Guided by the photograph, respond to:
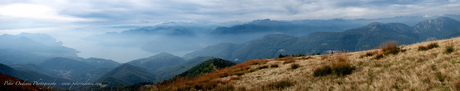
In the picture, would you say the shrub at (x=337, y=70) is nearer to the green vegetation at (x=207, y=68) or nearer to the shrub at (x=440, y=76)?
the shrub at (x=440, y=76)

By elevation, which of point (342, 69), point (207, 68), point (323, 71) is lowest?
point (207, 68)

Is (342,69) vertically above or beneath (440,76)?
beneath

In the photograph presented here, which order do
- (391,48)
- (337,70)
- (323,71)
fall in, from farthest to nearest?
(391,48)
(323,71)
(337,70)

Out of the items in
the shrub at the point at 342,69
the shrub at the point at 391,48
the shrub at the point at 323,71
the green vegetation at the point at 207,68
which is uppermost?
the shrub at the point at 391,48

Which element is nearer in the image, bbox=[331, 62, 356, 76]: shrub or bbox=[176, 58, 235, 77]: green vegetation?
bbox=[331, 62, 356, 76]: shrub

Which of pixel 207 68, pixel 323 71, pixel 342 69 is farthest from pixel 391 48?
pixel 207 68

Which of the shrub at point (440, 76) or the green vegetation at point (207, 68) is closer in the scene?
the shrub at point (440, 76)

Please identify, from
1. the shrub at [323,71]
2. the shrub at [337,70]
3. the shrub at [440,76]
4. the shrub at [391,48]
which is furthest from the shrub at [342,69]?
the shrub at [391,48]

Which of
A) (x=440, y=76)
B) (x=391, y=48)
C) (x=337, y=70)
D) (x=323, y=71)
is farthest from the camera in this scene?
(x=391, y=48)

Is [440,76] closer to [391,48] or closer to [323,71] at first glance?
[323,71]

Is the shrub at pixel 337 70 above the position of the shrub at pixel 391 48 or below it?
below

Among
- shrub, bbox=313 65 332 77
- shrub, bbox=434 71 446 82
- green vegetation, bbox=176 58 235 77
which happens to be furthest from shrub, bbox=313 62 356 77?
green vegetation, bbox=176 58 235 77

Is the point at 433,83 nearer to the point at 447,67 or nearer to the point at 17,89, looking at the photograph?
the point at 447,67

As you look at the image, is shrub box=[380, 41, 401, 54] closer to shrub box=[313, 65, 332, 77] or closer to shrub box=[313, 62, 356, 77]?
shrub box=[313, 62, 356, 77]
